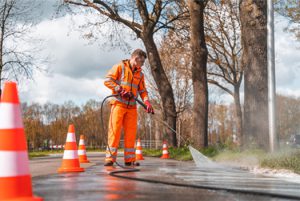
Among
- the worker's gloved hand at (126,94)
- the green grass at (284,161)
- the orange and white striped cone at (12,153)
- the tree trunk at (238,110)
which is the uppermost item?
the tree trunk at (238,110)

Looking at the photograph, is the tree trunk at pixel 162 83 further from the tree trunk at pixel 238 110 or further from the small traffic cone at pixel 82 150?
the small traffic cone at pixel 82 150

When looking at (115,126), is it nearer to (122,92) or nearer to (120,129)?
(120,129)

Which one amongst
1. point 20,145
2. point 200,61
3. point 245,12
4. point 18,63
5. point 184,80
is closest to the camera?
point 20,145

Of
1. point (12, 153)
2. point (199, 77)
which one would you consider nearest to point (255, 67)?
point (199, 77)

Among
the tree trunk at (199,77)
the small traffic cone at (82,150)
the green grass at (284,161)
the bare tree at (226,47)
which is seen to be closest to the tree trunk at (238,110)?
the bare tree at (226,47)

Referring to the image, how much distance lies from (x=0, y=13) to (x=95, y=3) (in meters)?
5.01

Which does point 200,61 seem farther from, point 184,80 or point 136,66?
point 184,80

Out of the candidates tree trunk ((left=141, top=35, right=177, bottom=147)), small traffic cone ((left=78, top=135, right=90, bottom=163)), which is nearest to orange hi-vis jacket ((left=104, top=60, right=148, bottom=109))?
small traffic cone ((left=78, top=135, right=90, bottom=163))

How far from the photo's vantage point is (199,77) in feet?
49.4

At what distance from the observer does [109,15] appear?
19953mm

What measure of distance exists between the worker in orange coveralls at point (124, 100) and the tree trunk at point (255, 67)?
3.88m

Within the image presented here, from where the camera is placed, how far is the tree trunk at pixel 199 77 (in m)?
14.8

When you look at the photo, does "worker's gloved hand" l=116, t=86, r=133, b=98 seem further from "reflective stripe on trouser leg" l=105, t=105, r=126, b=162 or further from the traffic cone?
the traffic cone

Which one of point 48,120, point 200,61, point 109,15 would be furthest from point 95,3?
point 48,120
